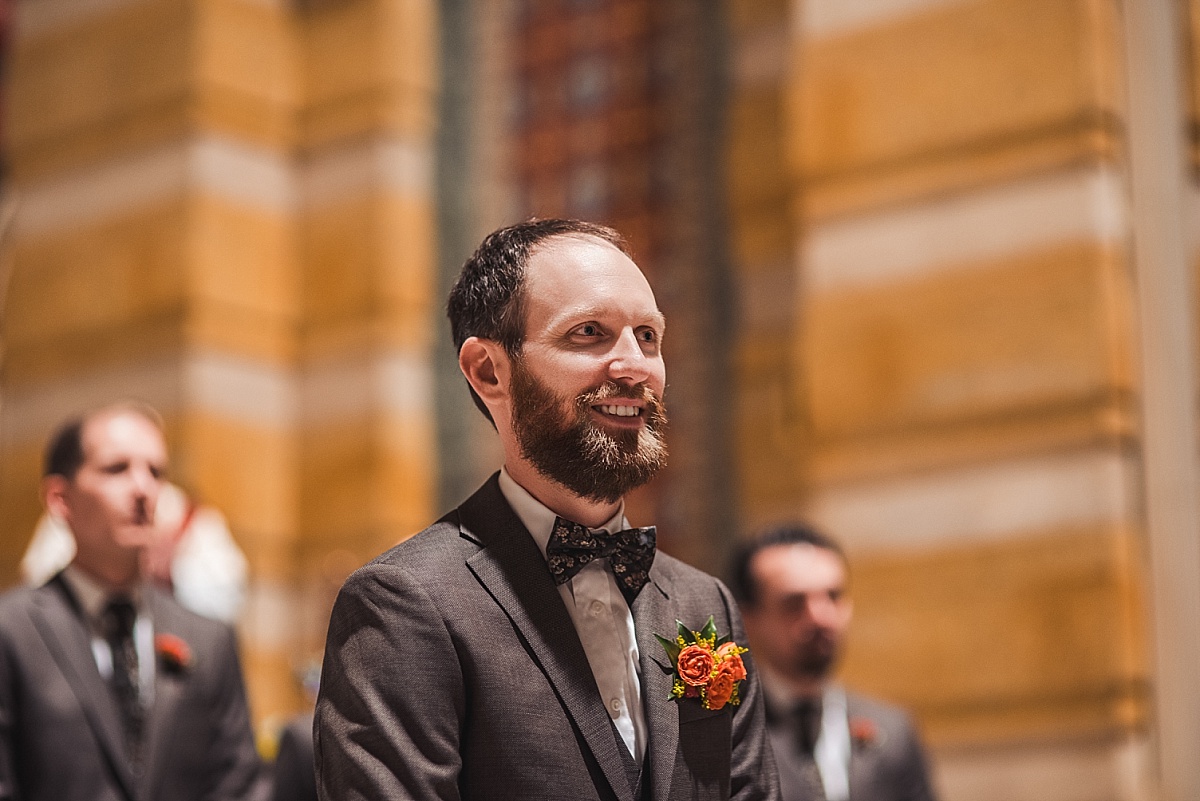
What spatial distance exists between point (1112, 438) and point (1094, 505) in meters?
0.26

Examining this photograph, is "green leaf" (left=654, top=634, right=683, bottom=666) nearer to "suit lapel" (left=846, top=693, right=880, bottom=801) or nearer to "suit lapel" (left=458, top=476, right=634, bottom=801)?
"suit lapel" (left=458, top=476, right=634, bottom=801)

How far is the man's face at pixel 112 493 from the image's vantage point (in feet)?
14.6

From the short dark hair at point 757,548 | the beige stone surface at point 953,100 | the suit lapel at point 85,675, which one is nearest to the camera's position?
the suit lapel at point 85,675

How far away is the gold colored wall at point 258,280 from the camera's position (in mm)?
8414

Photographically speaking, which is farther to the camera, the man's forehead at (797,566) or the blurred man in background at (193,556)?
the blurred man in background at (193,556)

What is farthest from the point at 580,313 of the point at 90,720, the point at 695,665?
the point at 90,720

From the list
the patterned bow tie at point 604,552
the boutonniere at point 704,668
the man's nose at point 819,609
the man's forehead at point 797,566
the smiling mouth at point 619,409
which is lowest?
the man's nose at point 819,609

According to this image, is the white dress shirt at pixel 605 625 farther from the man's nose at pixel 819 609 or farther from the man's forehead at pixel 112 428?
the man's nose at pixel 819 609

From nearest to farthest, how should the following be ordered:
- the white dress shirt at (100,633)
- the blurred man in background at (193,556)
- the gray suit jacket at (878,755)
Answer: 1. the white dress shirt at (100,633)
2. the gray suit jacket at (878,755)
3. the blurred man in background at (193,556)

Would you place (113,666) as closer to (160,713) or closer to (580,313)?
(160,713)

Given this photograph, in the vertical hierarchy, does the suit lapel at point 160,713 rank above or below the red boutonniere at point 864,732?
above

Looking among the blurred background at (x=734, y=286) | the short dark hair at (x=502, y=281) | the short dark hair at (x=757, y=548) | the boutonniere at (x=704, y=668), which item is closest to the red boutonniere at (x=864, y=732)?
the short dark hair at (x=757, y=548)

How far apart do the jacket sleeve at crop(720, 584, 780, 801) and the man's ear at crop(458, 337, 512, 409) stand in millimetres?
562

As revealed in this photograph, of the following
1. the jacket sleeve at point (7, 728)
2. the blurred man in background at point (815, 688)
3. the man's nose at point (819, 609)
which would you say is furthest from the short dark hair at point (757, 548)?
the jacket sleeve at point (7, 728)
